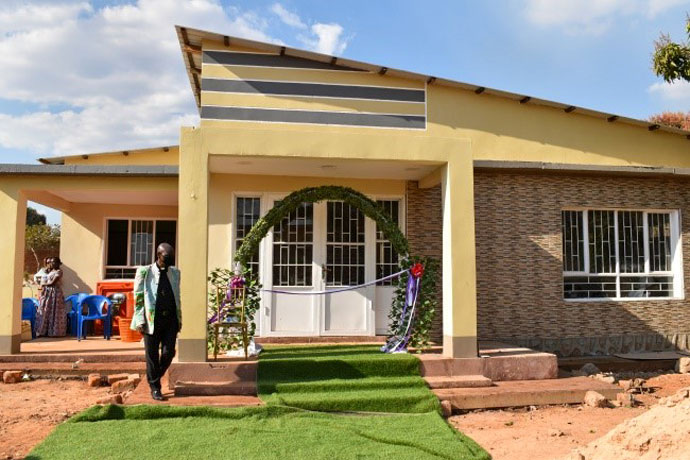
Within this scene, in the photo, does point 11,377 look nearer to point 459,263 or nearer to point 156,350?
point 156,350

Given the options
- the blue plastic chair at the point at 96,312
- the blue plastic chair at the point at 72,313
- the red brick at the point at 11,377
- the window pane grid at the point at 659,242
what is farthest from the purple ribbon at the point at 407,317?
the blue plastic chair at the point at 72,313

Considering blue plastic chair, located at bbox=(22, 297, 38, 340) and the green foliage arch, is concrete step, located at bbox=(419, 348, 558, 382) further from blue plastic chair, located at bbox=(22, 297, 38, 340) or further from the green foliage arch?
blue plastic chair, located at bbox=(22, 297, 38, 340)

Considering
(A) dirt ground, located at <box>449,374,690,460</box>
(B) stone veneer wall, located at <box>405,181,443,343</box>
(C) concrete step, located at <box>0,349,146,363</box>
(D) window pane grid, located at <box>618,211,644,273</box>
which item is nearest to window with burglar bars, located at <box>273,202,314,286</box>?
(B) stone veneer wall, located at <box>405,181,443,343</box>

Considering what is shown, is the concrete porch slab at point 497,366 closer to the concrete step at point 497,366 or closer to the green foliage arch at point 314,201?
the concrete step at point 497,366

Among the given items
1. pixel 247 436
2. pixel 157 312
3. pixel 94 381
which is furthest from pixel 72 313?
pixel 247 436

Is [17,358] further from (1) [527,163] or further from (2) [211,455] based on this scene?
(1) [527,163]

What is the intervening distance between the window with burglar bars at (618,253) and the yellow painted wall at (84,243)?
8.55 meters

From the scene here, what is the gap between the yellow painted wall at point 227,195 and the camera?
31.7 ft

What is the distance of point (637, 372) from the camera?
32.0 feet

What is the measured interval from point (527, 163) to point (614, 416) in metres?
4.51

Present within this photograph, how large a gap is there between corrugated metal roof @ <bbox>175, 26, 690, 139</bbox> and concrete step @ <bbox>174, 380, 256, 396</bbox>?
5610mm

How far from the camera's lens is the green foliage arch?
827 centimetres

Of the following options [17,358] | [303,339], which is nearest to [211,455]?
[303,339]

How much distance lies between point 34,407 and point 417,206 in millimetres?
6336
